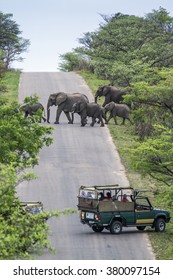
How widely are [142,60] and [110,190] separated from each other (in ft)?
115

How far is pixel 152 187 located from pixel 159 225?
7.68 meters

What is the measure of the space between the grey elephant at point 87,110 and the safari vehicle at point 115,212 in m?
21.6

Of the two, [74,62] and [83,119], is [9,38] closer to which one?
[74,62]

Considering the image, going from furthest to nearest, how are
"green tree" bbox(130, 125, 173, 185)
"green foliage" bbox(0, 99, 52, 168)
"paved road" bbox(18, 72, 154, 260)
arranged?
"green tree" bbox(130, 125, 173, 185)
"paved road" bbox(18, 72, 154, 260)
"green foliage" bbox(0, 99, 52, 168)

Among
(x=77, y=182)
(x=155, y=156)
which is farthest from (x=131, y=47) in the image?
(x=155, y=156)

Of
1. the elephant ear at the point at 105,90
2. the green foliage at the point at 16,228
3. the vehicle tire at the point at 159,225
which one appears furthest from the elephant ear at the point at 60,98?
the green foliage at the point at 16,228

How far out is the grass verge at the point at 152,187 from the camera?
3822cm

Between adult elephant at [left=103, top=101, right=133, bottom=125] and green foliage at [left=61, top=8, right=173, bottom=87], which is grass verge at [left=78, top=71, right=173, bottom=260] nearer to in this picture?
adult elephant at [left=103, top=101, right=133, bottom=125]

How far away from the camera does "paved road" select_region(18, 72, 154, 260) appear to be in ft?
123

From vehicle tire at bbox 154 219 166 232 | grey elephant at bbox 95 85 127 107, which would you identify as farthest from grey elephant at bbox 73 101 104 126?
vehicle tire at bbox 154 219 166 232

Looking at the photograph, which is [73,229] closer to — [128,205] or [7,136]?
[128,205]

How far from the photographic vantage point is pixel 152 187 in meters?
48.7

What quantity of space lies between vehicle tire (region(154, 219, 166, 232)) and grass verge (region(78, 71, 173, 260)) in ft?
0.65

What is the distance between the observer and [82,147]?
5791 cm
